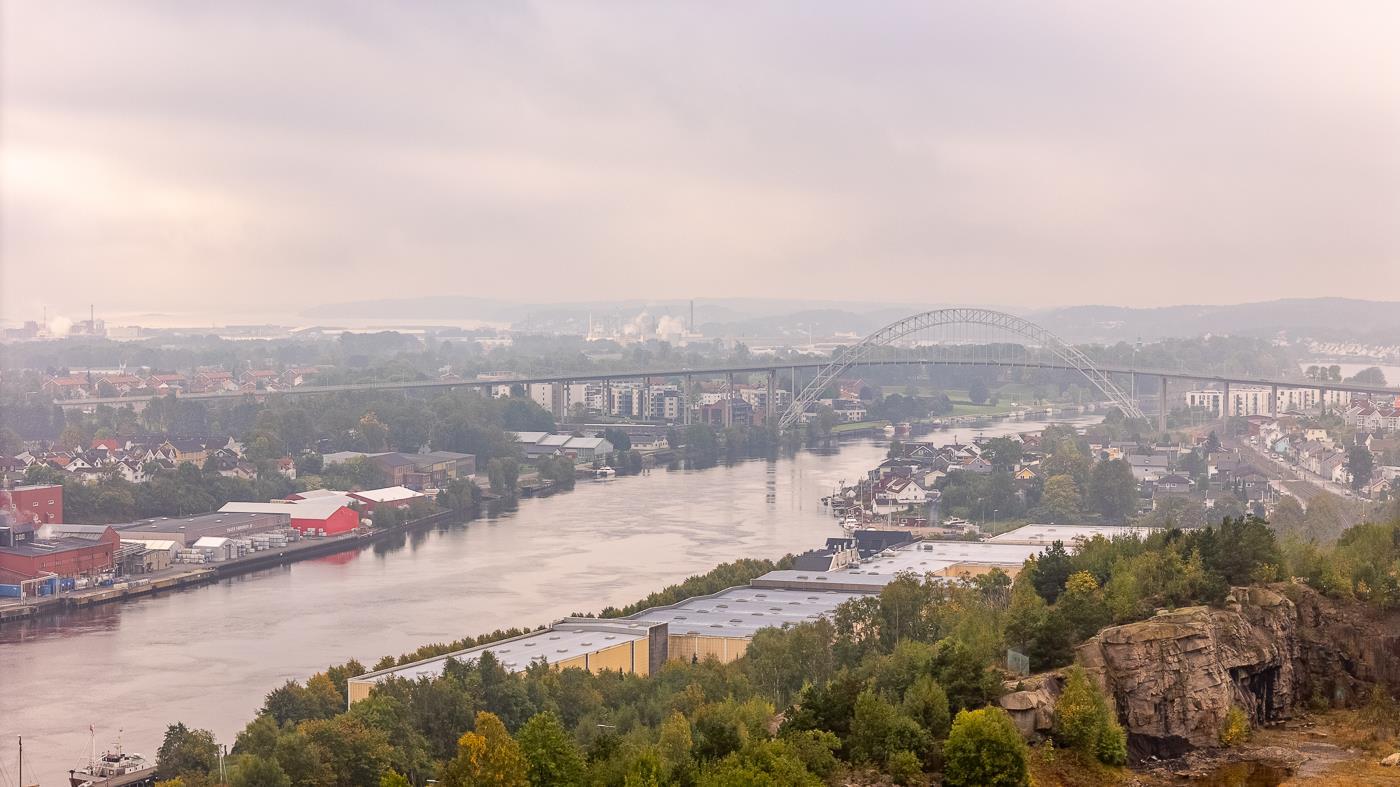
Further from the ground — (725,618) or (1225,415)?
(1225,415)

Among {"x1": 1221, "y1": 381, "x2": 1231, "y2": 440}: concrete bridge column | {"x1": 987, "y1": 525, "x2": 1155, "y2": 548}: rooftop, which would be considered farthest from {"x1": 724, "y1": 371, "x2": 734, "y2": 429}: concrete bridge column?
{"x1": 987, "y1": 525, "x2": 1155, "y2": 548}: rooftop

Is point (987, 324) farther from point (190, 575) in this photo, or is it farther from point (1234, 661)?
point (1234, 661)

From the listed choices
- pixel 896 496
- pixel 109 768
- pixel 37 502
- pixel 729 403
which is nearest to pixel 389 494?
pixel 37 502

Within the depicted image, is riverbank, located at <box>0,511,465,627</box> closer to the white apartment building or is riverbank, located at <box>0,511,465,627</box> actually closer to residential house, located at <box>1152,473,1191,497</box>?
residential house, located at <box>1152,473,1191,497</box>

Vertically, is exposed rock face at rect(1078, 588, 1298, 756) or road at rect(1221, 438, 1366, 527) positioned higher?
exposed rock face at rect(1078, 588, 1298, 756)

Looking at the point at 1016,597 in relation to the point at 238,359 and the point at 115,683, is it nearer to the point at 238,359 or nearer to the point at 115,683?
the point at 115,683

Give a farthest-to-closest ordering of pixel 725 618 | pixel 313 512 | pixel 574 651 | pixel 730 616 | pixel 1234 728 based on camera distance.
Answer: pixel 313 512, pixel 730 616, pixel 725 618, pixel 574 651, pixel 1234 728

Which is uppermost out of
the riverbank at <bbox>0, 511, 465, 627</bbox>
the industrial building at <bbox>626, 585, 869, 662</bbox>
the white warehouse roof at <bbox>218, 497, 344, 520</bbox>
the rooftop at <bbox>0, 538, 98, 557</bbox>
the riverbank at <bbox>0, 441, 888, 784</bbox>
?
the industrial building at <bbox>626, 585, 869, 662</bbox>
